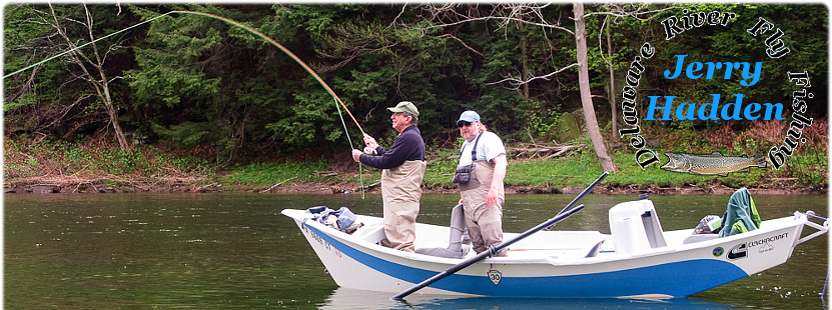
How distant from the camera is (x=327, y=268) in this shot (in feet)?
21.3

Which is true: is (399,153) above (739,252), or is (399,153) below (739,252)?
above

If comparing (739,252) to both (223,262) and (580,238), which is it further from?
(223,262)

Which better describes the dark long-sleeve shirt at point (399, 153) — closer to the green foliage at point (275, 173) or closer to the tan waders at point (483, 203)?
the tan waders at point (483, 203)

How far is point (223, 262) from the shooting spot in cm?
751

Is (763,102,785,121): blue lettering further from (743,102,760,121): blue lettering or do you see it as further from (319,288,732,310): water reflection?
(319,288,732,310): water reflection

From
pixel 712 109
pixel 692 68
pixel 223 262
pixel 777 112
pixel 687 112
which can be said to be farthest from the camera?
pixel 692 68

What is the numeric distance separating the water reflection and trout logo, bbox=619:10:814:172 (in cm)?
1204

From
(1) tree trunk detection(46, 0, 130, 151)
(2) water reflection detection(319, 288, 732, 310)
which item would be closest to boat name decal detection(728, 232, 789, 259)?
(2) water reflection detection(319, 288, 732, 310)

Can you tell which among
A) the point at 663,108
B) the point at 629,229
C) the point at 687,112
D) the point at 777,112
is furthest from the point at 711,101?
the point at 629,229

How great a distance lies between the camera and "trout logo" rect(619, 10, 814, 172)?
1759 cm

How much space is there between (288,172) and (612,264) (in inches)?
610

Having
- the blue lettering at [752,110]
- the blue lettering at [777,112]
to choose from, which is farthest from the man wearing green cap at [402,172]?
the blue lettering at [777,112]

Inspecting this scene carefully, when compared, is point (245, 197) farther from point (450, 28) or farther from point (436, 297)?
point (436, 297)

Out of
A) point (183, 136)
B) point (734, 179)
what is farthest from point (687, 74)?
point (183, 136)
